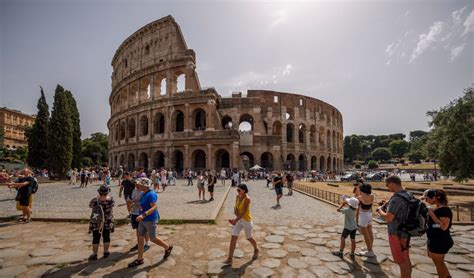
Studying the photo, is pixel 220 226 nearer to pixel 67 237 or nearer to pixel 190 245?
pixel 190 245

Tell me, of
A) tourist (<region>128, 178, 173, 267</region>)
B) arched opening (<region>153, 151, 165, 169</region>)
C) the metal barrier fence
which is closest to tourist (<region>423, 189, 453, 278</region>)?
tourist (<region>128, 178, 173, 267</region>)

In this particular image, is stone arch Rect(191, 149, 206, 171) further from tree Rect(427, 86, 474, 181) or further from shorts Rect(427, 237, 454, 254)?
shorts Rect(427, 237, 454, 254)

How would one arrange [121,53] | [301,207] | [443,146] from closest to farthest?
[301,207] < [443,146] < [121,53]

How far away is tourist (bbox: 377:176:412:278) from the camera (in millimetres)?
2963

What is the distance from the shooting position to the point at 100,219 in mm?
3998

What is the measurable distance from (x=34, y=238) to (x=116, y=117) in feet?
106

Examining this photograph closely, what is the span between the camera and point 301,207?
939 cm

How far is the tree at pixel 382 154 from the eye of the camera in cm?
8375

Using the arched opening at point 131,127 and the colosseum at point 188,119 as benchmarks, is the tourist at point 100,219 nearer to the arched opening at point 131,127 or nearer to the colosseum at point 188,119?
the colosseum at point 188,119

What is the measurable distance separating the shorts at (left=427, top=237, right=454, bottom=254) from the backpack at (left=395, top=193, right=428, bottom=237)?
0.48m

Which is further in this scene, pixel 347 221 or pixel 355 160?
pixel 355 160

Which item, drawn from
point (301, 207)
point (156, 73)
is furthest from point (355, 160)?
point (301, 207)

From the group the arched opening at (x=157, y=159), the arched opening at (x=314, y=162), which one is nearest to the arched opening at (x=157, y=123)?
the arched opening at (x=157, y=159)

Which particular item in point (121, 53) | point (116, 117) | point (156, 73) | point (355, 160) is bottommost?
point (355, 160)
